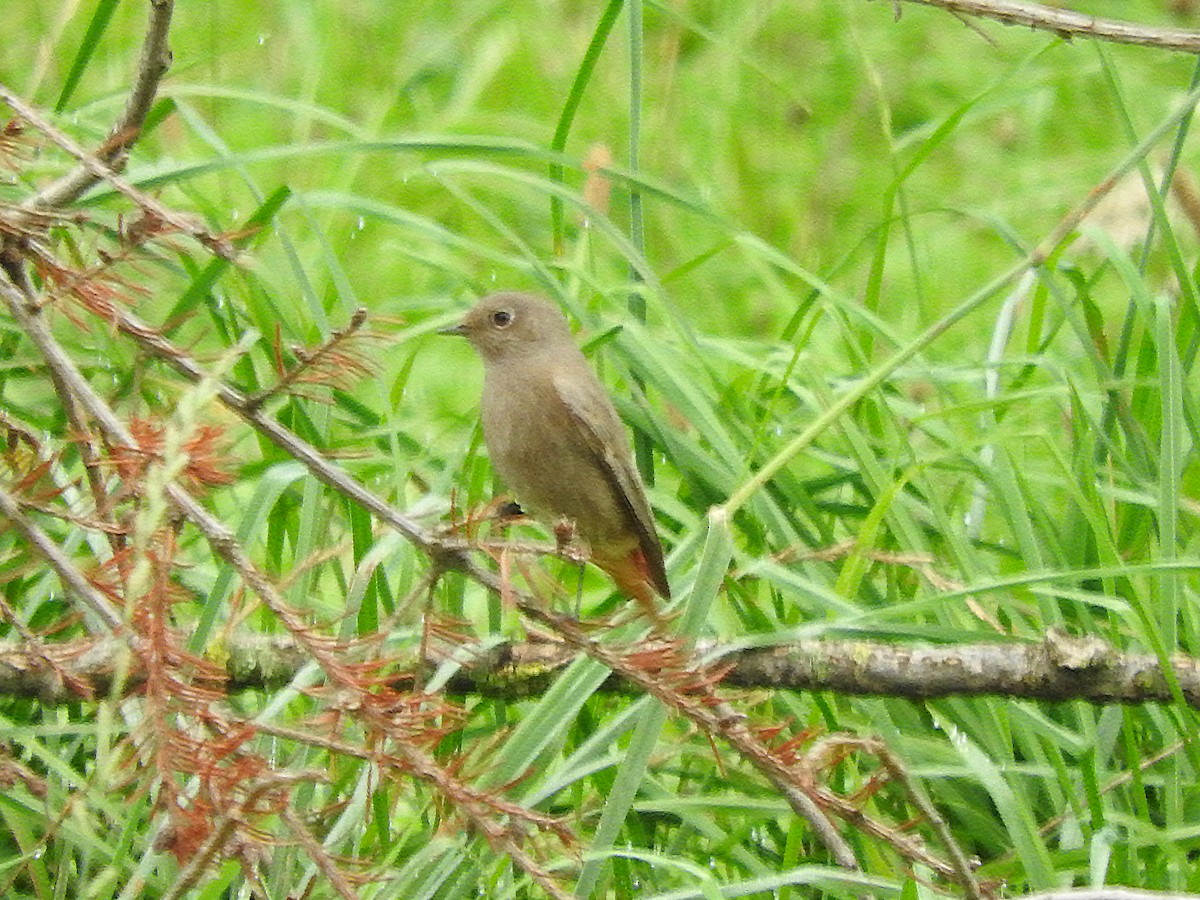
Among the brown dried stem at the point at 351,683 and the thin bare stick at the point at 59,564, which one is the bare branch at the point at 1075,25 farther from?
the thin bare stick at the point at 59,564

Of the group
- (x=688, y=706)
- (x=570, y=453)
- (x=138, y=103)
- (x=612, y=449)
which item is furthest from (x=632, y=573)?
(x=138, y=103)

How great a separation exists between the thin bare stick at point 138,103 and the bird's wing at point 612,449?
3.80 feet

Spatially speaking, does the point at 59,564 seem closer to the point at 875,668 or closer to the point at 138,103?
the point at 138,103

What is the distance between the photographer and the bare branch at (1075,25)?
229cm

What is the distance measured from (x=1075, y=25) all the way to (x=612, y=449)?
1.39m

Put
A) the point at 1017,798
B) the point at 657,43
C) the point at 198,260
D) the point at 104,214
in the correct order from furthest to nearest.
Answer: the point at 657,43, the point at 198,260, the point at 104,214, the point at 1017,798

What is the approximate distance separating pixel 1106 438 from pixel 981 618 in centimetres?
42

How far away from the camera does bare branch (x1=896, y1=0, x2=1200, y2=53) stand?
2291 millimetres

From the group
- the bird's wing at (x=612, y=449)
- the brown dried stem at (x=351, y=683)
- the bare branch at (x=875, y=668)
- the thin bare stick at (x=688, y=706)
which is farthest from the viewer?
the bird's wing at (x=612, y=449)

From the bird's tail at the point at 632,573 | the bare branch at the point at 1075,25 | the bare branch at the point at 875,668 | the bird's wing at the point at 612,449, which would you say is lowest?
the bird's tail at the point at 632,573

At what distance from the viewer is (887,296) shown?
20.5 feet

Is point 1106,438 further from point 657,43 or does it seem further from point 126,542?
point 657,43

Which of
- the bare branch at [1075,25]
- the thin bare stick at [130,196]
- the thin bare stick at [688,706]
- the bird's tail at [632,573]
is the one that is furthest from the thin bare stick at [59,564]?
the bare branch at [1075,25]

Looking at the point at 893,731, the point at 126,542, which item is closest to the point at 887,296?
the point at 893,731
